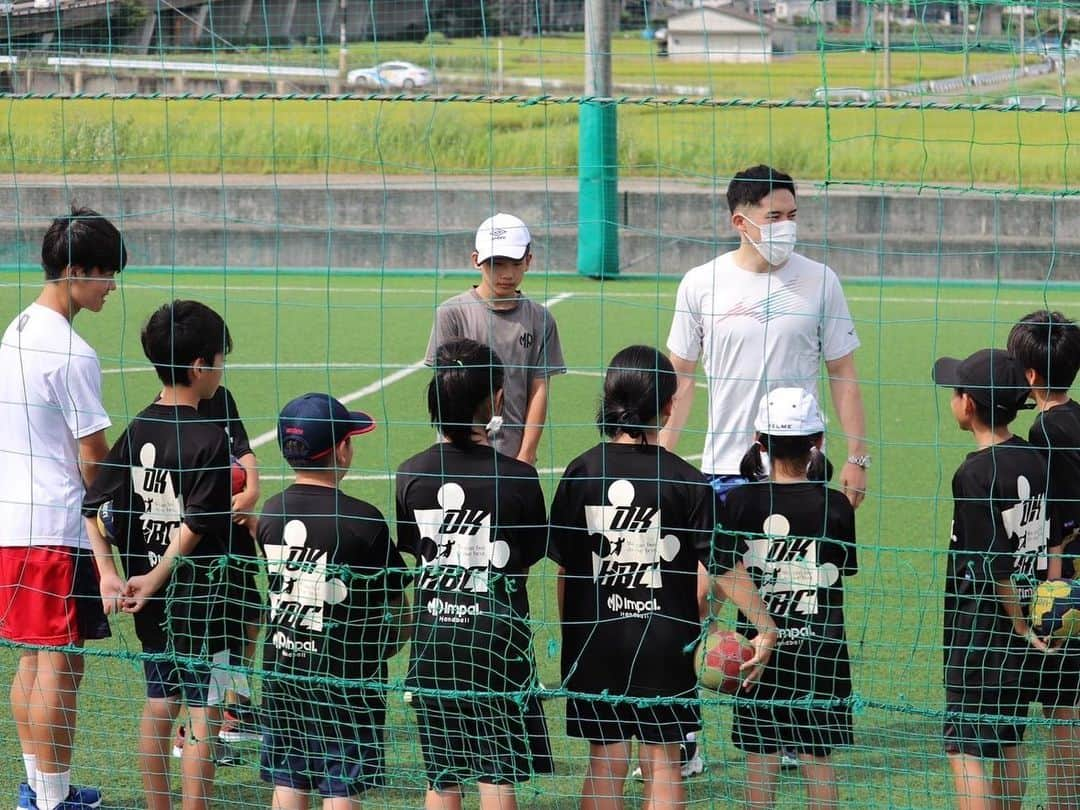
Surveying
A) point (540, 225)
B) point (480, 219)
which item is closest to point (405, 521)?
point (540, 225)

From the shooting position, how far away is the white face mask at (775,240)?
199 inches

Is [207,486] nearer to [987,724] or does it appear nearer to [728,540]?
[728,540]

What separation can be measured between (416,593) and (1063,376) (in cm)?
222

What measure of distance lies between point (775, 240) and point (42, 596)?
2.79m

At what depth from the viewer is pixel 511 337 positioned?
546 cm

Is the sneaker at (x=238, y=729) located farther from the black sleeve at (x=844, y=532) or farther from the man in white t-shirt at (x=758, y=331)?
the black sleeve at (x=844, y=532)

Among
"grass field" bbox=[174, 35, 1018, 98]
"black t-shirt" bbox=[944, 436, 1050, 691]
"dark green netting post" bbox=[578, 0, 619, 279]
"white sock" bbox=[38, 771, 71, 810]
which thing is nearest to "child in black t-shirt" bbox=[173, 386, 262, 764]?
"white sock" bbox=[38, 771, 71, 810]

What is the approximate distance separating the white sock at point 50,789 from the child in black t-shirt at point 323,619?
2.60 ft

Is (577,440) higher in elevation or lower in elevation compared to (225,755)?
higher

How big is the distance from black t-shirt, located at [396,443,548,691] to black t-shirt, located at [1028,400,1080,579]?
64.4 inches

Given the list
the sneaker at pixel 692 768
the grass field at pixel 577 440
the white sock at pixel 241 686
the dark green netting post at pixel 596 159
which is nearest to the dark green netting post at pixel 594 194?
the dark green netting post at pixel 596 159

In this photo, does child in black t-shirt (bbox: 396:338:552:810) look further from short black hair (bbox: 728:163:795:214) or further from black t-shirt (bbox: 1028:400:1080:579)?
black t-shirt (bbox: 1028:400:1080:579)

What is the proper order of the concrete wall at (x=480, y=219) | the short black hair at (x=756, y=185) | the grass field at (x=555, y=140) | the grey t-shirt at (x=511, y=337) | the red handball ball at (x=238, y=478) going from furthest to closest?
the grass field at (x=555, y=140), the concrete wall at (x=480, y=219), the grey t-shirt at (x=511, y=337), the short black hair at (x=756, y=185), the red handball ball at (x=238, y=478)

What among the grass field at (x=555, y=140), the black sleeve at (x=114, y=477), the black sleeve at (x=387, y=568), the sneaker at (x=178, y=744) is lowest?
the sneaker at (x=178, y=744)
